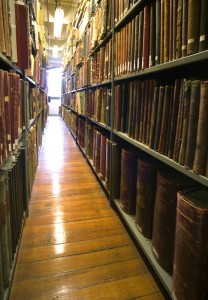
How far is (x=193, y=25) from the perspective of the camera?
760mm

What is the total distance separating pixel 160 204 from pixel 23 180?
3.05ft

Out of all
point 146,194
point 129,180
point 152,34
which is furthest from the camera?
point 129,180

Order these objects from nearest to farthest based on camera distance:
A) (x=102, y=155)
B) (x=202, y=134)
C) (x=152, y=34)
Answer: (x=202, y=134) → (x=152, y=34) → (x=102, y=155)

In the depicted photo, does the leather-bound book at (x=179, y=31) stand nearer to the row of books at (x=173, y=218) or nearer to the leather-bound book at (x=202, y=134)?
the leather-bound book at (x=202, y=134)

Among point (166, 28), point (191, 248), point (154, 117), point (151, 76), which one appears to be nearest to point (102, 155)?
point (151, 76)

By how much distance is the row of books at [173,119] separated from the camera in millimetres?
725

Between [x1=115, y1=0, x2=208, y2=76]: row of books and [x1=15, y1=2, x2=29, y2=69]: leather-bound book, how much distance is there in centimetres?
60

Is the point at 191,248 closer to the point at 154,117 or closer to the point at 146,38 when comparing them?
the point at 154,117

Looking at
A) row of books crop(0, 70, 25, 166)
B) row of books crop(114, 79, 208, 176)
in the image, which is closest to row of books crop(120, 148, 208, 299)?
row of books crop(114, 79, 208, 176)

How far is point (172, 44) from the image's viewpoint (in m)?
0.90

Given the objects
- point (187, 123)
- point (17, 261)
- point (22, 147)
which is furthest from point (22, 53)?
point (17, 261)

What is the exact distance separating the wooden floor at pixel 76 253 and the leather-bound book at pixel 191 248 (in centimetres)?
29

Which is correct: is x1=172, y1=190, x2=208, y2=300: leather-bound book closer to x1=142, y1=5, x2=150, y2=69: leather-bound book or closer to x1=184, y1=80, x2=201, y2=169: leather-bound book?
x1=184, y1=80, x2=201, y2=169: leather-bound book

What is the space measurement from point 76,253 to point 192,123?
0.94 m
